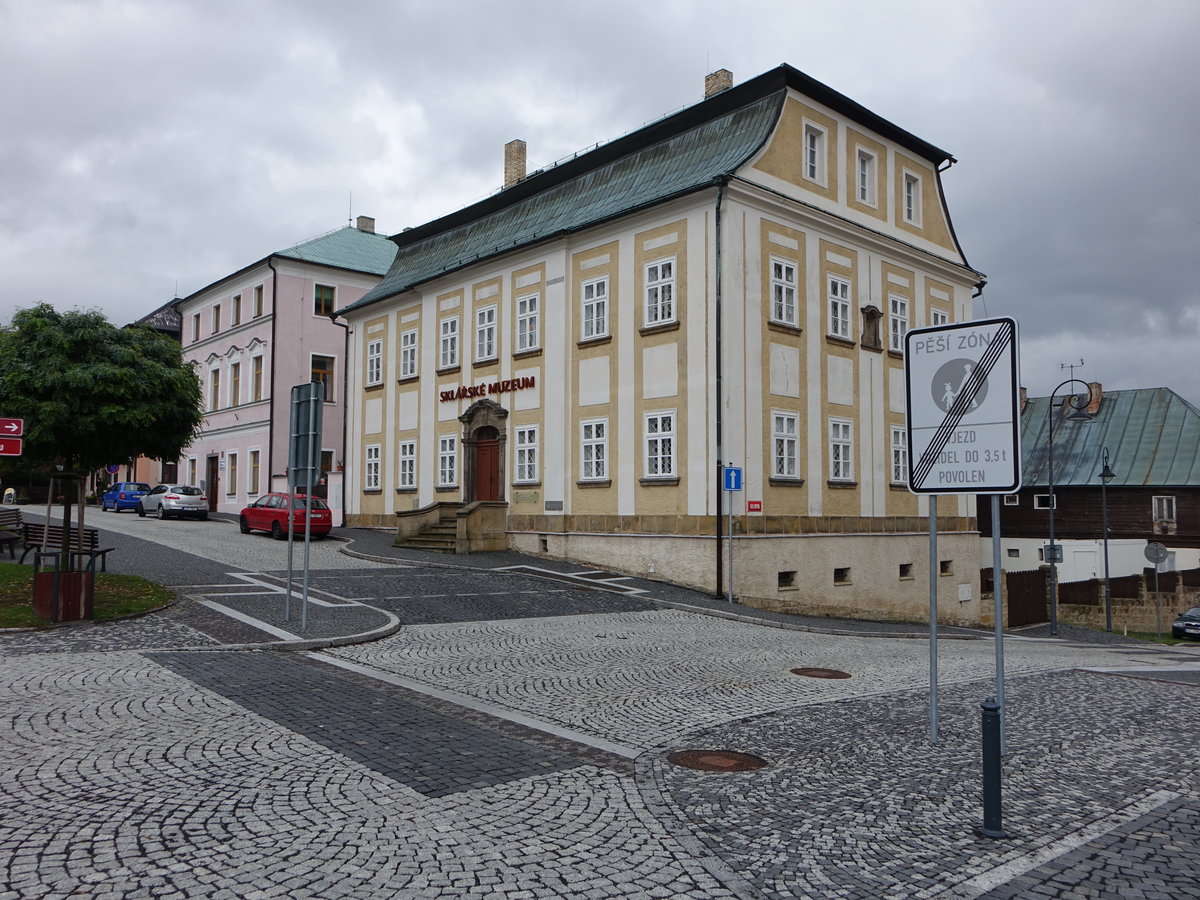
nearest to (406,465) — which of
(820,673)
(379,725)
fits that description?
(820,673)

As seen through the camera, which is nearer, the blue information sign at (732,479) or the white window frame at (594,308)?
the blue information sign at (732,479)

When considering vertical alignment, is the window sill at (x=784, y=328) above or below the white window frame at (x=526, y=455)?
above

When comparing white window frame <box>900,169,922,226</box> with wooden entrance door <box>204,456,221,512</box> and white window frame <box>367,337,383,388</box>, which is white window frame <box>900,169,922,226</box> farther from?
wooden entrance door <box>204,456,221,512</box>

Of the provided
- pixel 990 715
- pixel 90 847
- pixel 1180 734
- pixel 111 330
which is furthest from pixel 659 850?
pixel 111 330

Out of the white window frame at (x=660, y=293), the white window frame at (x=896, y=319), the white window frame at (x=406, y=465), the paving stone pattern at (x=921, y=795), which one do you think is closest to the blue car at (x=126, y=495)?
the white window frame at (x=406, y=465)

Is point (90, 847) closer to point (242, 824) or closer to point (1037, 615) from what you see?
point (242, 824)

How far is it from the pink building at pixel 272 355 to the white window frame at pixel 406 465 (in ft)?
24.7

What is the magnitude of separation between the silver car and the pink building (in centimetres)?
152

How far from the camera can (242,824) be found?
5.17 m

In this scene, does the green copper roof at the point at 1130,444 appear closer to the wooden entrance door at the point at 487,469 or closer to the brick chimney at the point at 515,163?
the brick chimney at the point at 515,163

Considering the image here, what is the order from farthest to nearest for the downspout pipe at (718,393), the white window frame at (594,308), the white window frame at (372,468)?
the white window frame at (372,468)
the white window frame at (594,308)
the downspout pipe at (718,393)

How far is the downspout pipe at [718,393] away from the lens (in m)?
21.4

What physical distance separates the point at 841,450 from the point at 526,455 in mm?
8803

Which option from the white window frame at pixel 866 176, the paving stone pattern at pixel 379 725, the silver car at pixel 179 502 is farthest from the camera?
the silver car at pixel 179 502
